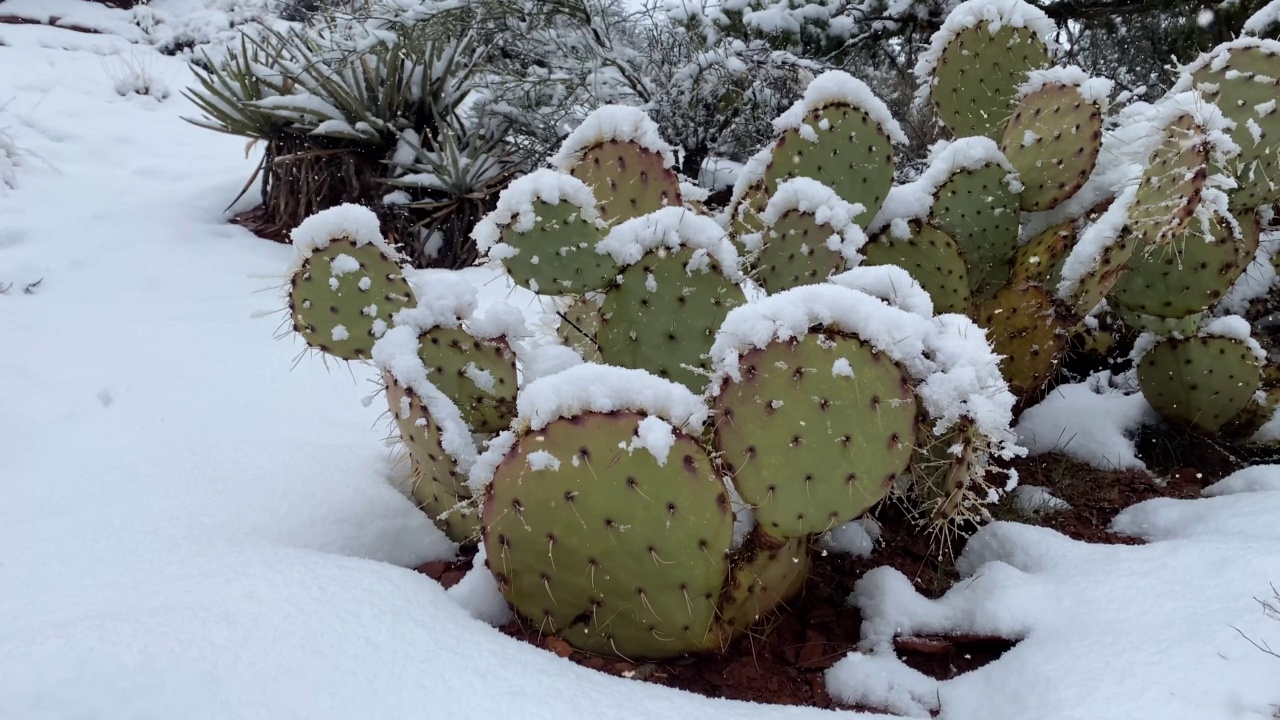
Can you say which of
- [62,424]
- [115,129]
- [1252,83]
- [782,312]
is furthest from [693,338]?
[115,129]

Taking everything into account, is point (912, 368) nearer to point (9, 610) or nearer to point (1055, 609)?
point (1055, 609)

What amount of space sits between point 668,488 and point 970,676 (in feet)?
2.04

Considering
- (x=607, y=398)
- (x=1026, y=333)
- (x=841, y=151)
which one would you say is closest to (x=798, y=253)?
(x=841, y=151)

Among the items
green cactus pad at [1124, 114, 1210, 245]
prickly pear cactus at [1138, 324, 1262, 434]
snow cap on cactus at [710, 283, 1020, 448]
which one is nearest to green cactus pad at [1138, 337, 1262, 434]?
prickly pear cactus at [1138, 324, 1262, 434]

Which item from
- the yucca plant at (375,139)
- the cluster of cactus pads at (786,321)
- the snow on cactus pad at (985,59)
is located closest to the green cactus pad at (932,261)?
the cluster of cactus pads at (786,321)

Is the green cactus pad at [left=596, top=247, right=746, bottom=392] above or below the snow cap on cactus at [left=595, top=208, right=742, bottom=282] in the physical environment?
below

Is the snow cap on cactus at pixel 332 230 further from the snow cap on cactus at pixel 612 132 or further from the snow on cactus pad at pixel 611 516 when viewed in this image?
the snow on cactus pad at pixel 611 516

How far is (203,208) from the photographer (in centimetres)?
384

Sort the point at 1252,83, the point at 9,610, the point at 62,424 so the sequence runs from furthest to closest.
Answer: the point at 1252,83
the point at 62,424
the point at 9,610

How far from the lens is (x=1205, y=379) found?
7.37 feet

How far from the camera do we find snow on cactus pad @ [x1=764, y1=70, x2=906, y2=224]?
1.90m

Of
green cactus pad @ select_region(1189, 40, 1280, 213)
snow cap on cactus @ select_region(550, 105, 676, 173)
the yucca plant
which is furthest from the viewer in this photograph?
the yucca plant

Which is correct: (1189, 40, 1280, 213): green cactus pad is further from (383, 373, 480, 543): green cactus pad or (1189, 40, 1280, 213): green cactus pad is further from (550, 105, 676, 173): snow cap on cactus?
(383, 373, 480, 543): green cactus pad

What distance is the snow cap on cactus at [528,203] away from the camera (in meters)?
1.46
